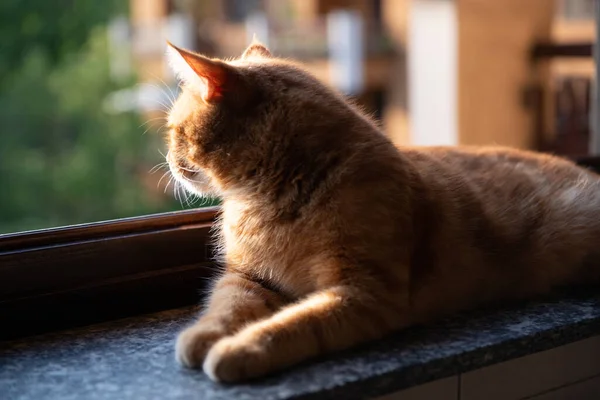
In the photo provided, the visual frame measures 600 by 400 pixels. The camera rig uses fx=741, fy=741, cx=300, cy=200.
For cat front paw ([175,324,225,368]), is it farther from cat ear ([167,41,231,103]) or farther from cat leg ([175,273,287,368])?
cat ear ([167,41,231,103])

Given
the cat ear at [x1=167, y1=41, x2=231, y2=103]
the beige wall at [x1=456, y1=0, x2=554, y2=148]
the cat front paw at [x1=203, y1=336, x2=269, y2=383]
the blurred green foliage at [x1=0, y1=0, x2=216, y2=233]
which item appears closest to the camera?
the cat front paw at [x1=203, y1=336, x2=269, y2=383]

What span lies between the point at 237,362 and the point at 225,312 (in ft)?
0.51

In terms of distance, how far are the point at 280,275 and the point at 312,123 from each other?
0.22 m

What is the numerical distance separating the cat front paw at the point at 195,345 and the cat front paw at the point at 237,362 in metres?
0.05

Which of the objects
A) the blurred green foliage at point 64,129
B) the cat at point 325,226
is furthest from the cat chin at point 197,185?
the blurred green foliage at point 64,129

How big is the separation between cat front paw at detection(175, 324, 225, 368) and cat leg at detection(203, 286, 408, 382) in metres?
0.03

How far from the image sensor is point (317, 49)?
167 inches

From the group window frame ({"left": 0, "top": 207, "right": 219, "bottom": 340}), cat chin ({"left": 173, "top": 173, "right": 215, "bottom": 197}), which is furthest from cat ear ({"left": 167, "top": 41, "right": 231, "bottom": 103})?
window frame ({"left": 0, "top": 207, "right": 219, "bottom": 340})

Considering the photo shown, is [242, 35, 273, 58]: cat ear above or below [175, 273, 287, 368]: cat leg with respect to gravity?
above

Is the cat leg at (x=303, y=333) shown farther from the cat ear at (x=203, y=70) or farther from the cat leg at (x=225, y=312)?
the cat ear at (x=203, y=70)

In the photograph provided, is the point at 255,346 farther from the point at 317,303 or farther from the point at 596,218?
the point at 596,218

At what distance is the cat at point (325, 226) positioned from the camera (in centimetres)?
92

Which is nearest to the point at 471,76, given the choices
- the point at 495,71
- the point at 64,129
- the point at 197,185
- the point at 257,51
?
the point at 495,71

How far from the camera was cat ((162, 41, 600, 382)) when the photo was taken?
36.1 inches
